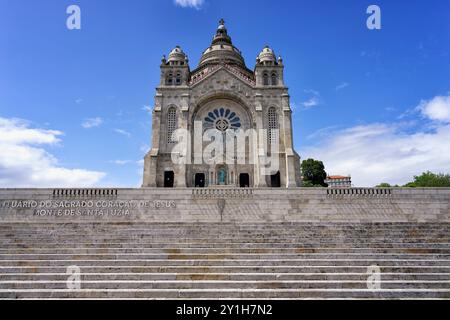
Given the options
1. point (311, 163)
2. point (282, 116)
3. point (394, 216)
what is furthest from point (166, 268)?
point (311, 163)

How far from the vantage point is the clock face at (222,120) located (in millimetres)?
29141

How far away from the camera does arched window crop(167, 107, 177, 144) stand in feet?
91.9

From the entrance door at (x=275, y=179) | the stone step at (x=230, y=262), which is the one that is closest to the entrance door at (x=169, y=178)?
the entrance door at (x=275, y=179)

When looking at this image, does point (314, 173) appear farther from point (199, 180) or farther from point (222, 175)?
point (199, 180)

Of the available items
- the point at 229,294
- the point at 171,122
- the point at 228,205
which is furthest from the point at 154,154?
the point at 229,294

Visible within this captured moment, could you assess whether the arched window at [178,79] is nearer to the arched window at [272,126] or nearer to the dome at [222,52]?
the dome at [222,52]

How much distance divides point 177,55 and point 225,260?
27428 millimetres

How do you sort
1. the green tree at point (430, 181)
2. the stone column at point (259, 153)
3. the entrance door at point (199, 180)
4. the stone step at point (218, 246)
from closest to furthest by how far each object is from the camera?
the stone step at point (218, 246), the stone column at point (259, 153), the entrance door at point (199, 180), the green tree at point (430, 181)

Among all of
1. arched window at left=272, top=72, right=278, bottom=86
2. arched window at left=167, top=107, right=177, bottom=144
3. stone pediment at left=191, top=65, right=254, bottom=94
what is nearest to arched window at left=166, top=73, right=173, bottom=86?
stone pediment at left=191, top=65, right=254, bottom=94

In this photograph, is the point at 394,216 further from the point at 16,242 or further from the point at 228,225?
the point at 16,242

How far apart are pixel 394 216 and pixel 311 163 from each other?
28272 millimetres

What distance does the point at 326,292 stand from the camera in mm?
7879
